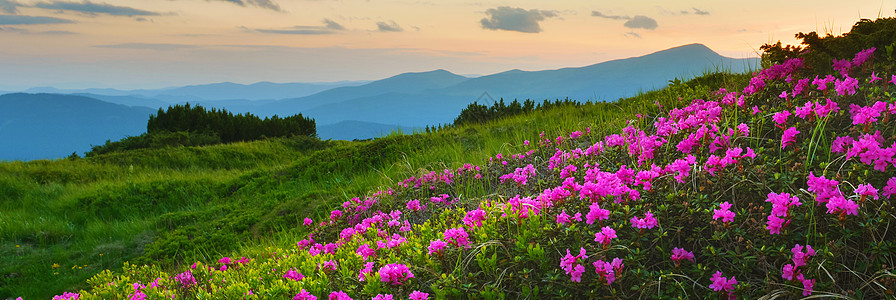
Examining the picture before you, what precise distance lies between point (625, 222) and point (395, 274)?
5.33 ft

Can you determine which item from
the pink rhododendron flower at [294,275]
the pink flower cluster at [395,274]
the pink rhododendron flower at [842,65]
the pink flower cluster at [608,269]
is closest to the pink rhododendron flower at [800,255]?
the pink flower cluster at [608,269]

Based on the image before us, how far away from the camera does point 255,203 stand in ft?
34.0

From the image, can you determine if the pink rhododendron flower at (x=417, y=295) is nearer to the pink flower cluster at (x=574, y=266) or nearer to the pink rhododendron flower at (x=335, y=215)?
the pink flower cluster at (x=574, y=266)

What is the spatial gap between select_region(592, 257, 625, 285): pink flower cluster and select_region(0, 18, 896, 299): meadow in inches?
0.9

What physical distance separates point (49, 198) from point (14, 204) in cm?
68

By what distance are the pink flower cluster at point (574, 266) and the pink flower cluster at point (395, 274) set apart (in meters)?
1.06

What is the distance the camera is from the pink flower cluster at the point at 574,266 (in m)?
3.05

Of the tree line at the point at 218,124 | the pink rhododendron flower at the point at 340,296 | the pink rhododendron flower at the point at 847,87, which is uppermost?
the pink rhododendron flower at the point at 847,87

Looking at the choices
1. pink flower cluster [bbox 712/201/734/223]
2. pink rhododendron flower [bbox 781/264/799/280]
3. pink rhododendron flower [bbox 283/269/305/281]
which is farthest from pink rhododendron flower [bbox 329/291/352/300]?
pink rhododendron flower [bbox 781/264/799/280]

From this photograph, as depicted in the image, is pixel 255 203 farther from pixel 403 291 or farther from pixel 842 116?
pixel 842 116

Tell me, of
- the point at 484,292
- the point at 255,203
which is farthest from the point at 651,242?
the point at 255,203

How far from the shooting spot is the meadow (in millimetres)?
3152

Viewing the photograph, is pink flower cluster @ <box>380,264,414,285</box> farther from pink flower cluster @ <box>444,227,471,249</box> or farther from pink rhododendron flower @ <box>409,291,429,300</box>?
pink flower cluster @ <box>444,227,471,249</box>

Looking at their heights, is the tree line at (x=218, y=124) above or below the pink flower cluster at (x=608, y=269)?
below
